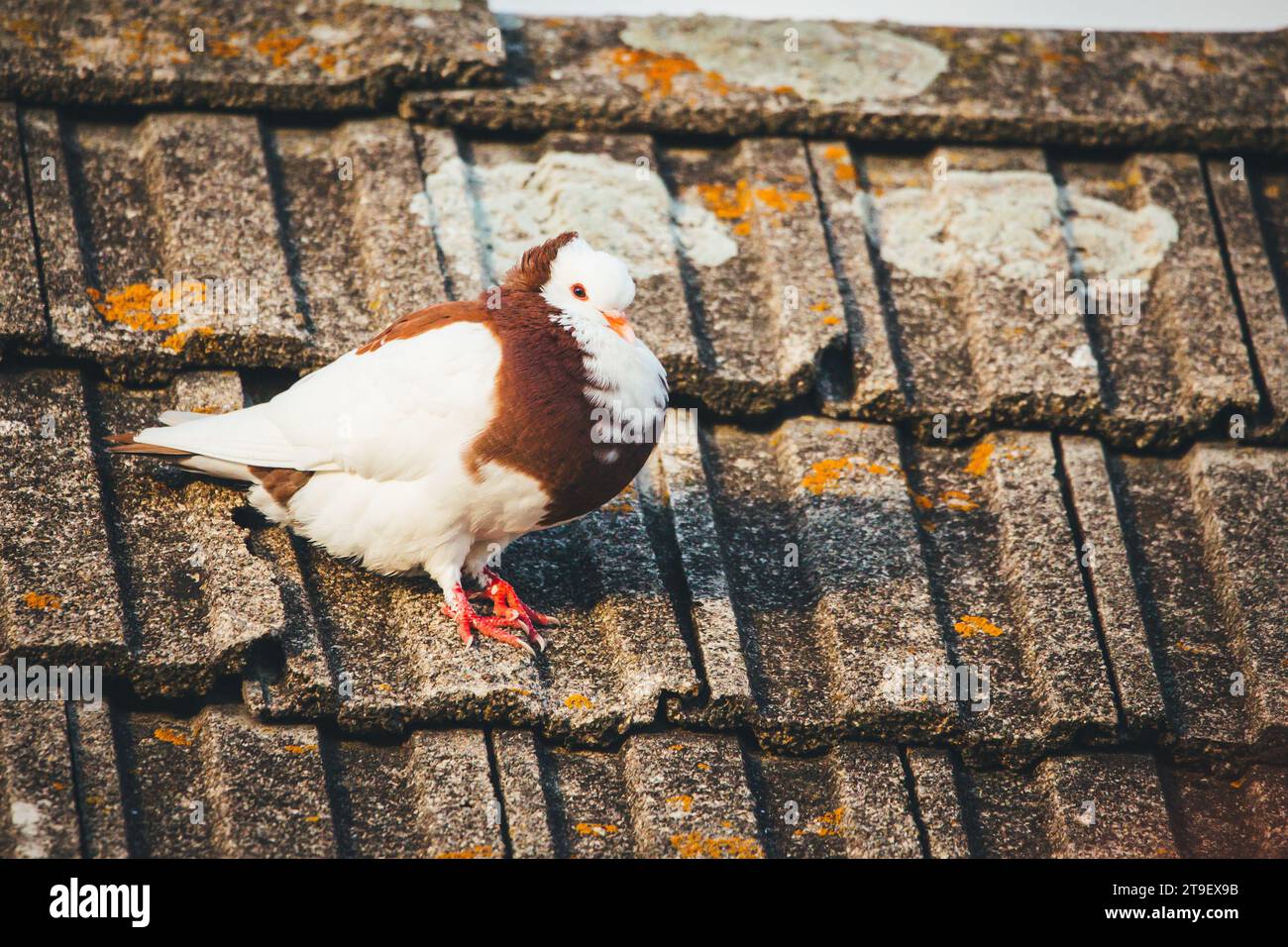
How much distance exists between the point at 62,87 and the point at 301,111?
664 millimetres

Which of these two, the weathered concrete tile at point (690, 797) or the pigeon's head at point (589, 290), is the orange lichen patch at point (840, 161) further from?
the weathered concrete tile at point (690, 797)

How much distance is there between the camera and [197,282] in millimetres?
3855

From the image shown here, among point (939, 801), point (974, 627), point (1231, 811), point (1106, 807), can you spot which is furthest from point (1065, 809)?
point (974, 627)

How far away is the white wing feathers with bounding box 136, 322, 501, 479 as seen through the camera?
11.5ft

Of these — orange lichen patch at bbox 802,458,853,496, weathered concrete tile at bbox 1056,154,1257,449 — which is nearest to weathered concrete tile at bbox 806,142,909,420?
orange lichen patch at bbox 802,458,853,496

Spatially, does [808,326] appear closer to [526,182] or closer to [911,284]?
[911,284]

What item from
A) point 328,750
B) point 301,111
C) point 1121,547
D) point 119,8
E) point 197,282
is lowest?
point 328,750

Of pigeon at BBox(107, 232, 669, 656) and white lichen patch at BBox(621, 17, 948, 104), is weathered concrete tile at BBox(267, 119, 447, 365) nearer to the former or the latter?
pigeon at BBox(107, 232, 669, 656)

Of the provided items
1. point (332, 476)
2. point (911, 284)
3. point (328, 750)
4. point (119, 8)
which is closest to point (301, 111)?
point (119, 8)

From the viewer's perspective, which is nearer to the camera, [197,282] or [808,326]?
[197,282]

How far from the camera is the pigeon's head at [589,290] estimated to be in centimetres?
364

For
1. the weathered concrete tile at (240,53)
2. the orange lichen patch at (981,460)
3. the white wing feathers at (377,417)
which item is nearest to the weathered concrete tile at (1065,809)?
the orange lichen patch at (981,460)

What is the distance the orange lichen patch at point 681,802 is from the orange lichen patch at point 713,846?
0.06m

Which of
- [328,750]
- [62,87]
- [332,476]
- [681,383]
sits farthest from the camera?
[62,87]
